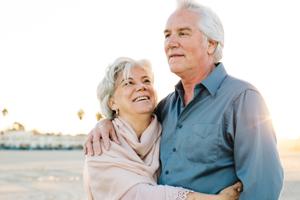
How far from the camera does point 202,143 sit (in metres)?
4.31

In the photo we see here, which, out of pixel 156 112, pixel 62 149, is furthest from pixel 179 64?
pixel 62 149

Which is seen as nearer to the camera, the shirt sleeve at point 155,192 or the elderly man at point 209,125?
the elderly man at point 209,125

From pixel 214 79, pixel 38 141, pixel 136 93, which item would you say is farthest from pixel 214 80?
pixel 38 141

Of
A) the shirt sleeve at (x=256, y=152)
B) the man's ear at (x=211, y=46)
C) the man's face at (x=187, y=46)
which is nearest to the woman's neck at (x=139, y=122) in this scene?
the man's face at (x=187, y=46)

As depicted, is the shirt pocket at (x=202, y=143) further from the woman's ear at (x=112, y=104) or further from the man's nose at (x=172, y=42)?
the woman's ear at (x=112, y=104)

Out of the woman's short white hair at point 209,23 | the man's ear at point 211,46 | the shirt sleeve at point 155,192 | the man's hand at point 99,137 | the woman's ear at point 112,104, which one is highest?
the woman's short white hair at point 209,23

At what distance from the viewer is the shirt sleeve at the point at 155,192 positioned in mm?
4293

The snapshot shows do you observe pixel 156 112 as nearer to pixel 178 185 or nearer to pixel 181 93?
pixel 181 93

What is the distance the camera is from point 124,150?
15.0 ft

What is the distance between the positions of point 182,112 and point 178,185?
0.44 metres

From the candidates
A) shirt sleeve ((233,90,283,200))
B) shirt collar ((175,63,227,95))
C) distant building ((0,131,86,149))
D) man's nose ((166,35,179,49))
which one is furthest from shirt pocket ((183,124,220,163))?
distant building ((0,131,86,149))

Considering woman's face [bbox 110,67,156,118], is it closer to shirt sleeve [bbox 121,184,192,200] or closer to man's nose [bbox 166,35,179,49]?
man's nose [bbox 166,35,179,49]

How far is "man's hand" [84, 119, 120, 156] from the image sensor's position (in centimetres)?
464

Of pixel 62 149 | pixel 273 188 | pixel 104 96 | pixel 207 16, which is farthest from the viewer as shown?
pixel 62 149
